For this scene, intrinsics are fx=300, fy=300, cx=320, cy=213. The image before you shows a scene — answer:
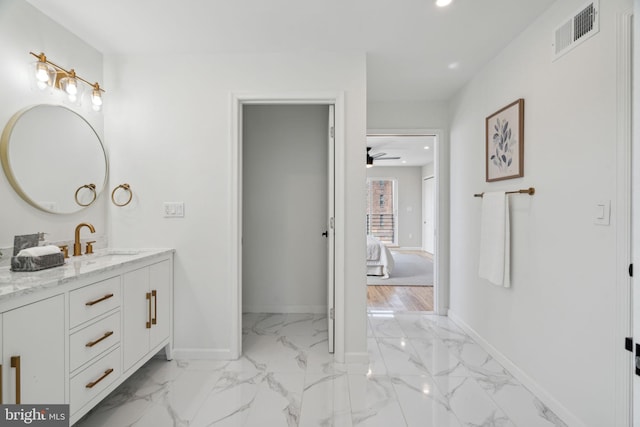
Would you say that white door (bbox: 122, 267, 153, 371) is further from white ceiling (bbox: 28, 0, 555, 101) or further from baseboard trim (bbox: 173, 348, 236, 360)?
white ceiling (bbox: 28, 0, 555, 101)

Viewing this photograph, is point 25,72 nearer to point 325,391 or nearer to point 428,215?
point 325,391

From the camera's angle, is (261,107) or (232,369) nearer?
(232,369)

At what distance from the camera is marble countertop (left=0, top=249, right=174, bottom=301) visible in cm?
124

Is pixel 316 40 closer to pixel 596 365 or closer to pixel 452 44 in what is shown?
pixel 452 44

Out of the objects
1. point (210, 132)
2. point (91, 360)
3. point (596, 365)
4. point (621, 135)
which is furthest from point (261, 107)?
point (596, 365)

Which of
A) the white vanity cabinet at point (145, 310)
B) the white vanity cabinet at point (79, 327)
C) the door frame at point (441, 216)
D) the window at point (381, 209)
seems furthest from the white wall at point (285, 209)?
the window at point (381, 209)

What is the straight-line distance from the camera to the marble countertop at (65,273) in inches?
48.6

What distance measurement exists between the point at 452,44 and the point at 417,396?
8.21 ft

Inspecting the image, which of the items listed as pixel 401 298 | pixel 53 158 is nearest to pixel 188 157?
pixel 53 158

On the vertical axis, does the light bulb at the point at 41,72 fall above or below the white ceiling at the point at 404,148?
below

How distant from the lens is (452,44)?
2271mm

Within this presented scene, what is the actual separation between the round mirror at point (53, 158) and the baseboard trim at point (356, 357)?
2.24 meters

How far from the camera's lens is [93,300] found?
5.24ft

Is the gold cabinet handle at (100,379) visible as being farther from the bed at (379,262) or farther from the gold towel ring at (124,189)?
the bed at (379,262)
